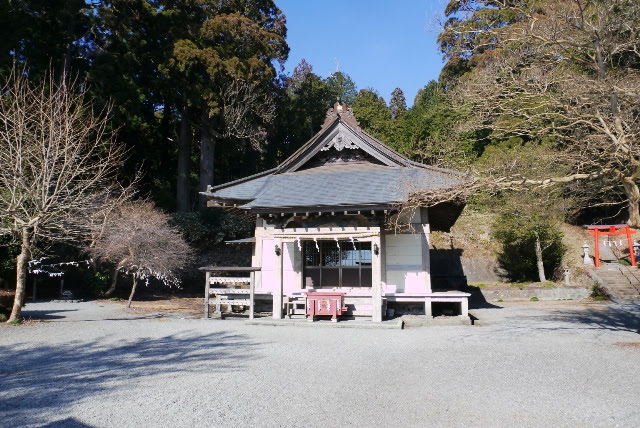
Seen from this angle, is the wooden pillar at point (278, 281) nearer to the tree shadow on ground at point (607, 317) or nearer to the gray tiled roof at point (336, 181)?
the gray tiled roof at point (336, 181)

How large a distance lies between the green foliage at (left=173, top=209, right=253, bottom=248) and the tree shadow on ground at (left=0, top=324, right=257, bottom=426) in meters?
13.2

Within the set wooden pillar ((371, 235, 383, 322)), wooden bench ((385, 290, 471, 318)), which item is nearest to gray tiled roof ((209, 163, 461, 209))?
wooden pillar ((371, 235, 383, 322))

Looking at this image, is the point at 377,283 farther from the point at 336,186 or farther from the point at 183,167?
the point at 183,167

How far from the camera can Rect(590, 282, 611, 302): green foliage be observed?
16.9 m

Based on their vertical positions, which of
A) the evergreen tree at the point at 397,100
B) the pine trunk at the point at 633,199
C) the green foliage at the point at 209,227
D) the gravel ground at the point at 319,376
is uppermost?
the evergreen tree at the point at 397,100

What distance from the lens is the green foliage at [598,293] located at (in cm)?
1694

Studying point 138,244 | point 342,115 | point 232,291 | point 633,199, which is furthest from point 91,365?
A: point 138,244

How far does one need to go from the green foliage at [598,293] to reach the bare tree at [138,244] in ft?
52.9

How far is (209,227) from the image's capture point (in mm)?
23016

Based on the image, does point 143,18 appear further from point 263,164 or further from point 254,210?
point 254,210

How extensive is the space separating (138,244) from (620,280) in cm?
1893

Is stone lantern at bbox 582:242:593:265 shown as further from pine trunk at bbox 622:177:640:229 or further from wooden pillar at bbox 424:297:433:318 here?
pine trunk at bbox 622:177:640:229

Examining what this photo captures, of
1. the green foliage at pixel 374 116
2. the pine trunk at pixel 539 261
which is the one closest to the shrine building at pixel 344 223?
the pine trunk at pixel 539 261

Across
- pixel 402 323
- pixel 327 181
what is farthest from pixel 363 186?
pixel 402 323
